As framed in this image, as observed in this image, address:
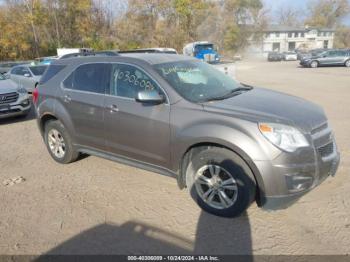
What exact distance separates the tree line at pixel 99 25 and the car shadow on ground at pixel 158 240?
39828 millimetres

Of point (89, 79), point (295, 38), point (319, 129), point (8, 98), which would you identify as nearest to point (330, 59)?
point (8, 98)

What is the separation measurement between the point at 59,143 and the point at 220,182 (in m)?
3.07

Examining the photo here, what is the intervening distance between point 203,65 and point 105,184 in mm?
2339

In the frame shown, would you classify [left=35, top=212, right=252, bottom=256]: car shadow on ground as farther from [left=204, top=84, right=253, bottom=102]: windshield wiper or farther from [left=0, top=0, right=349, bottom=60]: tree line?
[left=0, top=0, right=349, bottom=60]: tree line

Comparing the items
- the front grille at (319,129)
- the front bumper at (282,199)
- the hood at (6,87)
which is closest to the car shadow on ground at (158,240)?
the front bumper at (282,199)

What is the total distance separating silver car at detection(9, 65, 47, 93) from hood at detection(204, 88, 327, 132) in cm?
1121

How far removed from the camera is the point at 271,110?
3.43 metres

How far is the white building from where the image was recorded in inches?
3228

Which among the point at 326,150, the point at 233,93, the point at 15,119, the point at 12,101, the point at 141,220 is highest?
the point at 233,93

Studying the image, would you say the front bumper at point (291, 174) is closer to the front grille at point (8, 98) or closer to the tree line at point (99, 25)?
the front grille at point (8, 98)

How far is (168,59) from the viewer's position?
14.3 feet

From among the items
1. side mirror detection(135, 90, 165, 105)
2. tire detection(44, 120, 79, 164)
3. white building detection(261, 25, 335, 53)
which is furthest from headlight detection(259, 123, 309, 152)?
white building detection(261, 25, 335, 53)

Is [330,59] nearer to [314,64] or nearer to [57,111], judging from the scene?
[314,64]

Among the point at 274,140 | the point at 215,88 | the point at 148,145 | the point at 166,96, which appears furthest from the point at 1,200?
the point at 274,140
